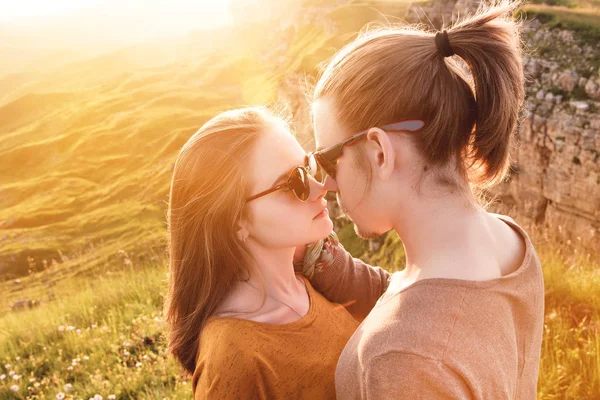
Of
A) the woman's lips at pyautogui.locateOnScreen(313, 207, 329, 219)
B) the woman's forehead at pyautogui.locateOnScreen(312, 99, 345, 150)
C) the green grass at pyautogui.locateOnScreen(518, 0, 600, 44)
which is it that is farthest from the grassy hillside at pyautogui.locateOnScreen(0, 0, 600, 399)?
the woman's forehead at pyautogui.locateOnScreen(312, 99, 345, 150)

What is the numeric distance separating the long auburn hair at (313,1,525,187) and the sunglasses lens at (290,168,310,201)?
773 millimetres

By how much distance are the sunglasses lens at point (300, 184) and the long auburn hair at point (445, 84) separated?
773 millimetres

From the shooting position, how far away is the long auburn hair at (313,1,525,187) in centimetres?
201

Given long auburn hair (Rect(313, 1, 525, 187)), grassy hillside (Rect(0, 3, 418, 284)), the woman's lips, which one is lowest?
grassy hillside (Rect(0, 3, 418, 284))

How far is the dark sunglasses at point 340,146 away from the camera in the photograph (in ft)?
6.73

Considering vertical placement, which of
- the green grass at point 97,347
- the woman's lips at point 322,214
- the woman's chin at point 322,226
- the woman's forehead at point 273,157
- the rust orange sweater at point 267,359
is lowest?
the green grass at point 97,347

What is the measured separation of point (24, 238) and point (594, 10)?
4008cm

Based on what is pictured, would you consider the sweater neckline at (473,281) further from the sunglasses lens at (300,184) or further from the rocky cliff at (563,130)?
the rocky cliff at (563,130)

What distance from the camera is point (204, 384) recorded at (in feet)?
7.58

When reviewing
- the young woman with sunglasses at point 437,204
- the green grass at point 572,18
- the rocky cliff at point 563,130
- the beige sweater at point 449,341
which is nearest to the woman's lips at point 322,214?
the young woman with sunglasses at point 437,204

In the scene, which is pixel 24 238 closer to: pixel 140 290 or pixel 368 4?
pixel 368 4

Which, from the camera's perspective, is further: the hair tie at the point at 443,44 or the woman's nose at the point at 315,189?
the woman's nose at the point at 315,189

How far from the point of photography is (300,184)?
2879mm

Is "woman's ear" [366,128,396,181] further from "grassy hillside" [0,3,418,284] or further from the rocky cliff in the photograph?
"grassy hillside" [0,3,418,284]
